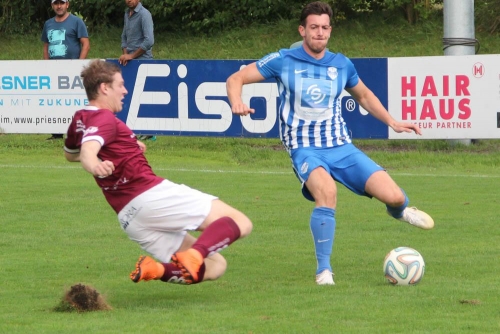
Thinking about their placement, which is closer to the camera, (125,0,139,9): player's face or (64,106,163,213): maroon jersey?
(64,106,163,213): maroon jersey

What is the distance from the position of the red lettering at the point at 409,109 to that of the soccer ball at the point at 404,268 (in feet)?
26.5

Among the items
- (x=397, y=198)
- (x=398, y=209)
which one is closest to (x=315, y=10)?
(x=397, y=198)

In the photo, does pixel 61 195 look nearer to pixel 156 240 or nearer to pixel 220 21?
pixel 156 240

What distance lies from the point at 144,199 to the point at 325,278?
4.77 feet

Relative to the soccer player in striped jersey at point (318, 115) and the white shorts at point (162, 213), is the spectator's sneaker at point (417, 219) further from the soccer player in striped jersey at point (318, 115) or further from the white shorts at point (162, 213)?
the white shorts at point (162, 213)

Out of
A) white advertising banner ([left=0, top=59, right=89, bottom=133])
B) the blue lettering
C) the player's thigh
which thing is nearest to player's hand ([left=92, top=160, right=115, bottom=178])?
the player's thigh

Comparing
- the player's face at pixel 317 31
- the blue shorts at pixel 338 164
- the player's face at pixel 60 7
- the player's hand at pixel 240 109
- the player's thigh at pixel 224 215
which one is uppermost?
the player's face at pixel 60 7

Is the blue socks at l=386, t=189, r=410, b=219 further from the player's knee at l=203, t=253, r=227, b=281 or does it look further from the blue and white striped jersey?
the player's knee at l=203, t=253, r=227, b=281

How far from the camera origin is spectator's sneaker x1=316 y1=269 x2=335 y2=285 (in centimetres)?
730

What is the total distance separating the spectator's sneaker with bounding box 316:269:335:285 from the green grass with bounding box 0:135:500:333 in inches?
2.7

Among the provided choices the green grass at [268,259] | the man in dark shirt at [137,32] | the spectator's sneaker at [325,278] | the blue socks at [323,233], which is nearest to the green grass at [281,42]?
the man in dark shirt at [137,32]

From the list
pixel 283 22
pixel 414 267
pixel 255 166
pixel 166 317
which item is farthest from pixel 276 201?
pixel 283 22

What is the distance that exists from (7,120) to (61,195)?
5.09 meters

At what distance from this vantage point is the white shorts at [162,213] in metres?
6.57
